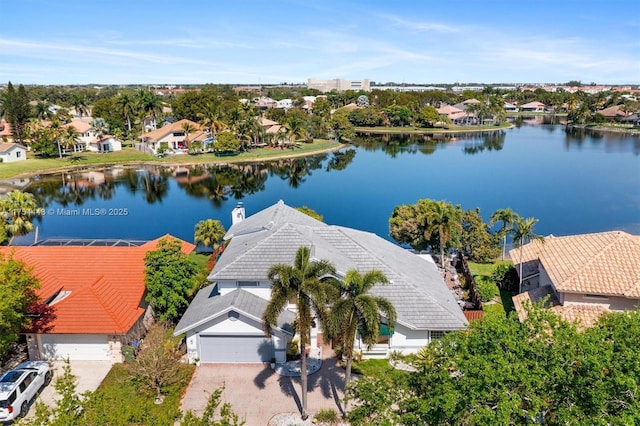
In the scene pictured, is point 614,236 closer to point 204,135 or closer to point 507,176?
point 507,176

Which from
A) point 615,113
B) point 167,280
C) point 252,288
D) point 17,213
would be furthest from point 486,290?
point 615,113

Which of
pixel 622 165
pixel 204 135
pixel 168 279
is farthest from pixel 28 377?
pixel 622 165

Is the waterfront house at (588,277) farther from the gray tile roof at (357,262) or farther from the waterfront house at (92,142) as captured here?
the waterfront house at (92,142)

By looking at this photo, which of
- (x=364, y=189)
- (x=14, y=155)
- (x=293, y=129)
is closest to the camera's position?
(x=364, y=189)

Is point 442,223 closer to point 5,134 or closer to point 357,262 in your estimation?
point 357,262

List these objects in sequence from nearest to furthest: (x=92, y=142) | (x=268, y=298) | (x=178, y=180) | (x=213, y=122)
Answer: (x=268, y=298) < (x=178, y=180) < (x=213, y=122) < (x=92, y=142)

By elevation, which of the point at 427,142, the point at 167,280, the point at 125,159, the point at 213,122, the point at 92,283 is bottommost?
the point at 427,142
